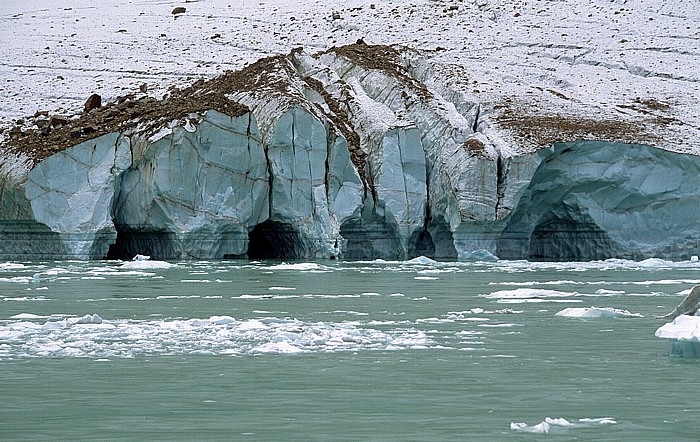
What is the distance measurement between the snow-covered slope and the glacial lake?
54.7 feet

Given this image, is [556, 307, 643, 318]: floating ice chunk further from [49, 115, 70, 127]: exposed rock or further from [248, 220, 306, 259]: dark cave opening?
[49, 115, 70, 127]: exposed rock

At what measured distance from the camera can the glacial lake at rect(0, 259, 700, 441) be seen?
224 inches

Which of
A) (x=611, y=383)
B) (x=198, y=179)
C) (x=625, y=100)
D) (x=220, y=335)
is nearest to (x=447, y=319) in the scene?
(x=220, y=335)

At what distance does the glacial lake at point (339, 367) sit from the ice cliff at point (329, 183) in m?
11.1

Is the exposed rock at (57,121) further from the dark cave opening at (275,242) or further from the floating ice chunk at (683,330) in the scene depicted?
the floating ice chunk at (683,330)

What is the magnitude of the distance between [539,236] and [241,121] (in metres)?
10.1

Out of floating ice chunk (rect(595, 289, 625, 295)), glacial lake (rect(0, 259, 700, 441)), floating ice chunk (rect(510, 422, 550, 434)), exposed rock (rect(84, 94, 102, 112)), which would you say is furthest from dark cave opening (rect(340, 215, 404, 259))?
floating ice chunk (rect(510, 422, 550, 434))

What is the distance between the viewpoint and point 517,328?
34.1 ft

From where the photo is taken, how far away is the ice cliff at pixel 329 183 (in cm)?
2617

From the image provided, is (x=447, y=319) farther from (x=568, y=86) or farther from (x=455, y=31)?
(x=455, y=31)

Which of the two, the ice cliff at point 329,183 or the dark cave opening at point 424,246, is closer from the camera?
the ice cliff at point 329,183

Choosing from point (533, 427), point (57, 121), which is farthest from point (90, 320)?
point (57, 121)

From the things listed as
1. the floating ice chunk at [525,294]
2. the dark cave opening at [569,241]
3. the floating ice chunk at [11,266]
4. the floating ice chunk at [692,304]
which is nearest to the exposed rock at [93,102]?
the floating ice chunk at [11,266]

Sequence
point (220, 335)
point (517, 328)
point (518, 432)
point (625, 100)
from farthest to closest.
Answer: point (625, 100) → point (517, 328) → point (220, 335) → point (518, 432)
